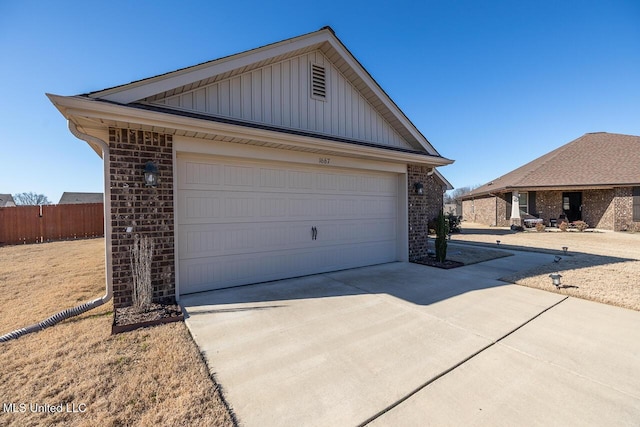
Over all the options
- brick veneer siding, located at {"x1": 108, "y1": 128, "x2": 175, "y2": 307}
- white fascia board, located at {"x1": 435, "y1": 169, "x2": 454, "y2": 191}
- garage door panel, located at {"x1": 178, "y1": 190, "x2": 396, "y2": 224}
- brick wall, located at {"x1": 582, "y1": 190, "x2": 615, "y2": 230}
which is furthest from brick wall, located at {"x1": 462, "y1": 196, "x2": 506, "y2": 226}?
brick veneer siding, located at {"x1": 108, "y1": 128, "x2": 175, "y2": 307}

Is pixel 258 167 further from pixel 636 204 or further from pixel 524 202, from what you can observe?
pixel 636 204

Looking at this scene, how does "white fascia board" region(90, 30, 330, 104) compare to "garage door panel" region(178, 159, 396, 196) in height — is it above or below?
above

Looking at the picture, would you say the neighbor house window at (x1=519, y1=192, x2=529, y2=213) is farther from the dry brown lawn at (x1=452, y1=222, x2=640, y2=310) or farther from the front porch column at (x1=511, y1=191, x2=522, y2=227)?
the dry brown lawn at (x1=452, y1=222, x2=640, y2=310)

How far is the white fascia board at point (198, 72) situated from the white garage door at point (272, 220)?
47.9 inches

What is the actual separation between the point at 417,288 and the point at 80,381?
4.97 meters

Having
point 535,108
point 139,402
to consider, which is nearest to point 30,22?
point 139,402

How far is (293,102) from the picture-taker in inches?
238

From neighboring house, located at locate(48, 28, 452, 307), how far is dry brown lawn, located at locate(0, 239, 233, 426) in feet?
3.44

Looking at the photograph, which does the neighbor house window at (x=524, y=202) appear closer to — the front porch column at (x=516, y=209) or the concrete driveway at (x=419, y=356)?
the front porch column at (x=516, y=209)

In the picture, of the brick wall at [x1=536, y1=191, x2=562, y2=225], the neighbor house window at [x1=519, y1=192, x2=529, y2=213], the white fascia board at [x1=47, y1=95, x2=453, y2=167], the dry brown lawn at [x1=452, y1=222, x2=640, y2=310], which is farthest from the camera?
the neighbor house window at [x1=519, y1=192, x2=529, y2=213]

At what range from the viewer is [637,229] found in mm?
16188

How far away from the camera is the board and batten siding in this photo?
5160mm

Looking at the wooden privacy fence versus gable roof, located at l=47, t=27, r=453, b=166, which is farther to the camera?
the wooden privacy fence

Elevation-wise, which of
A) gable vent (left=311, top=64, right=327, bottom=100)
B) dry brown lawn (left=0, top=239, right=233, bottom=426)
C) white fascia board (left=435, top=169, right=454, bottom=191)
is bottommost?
dry brown lawn (left=0, top=239, right=233, bottom=426)
